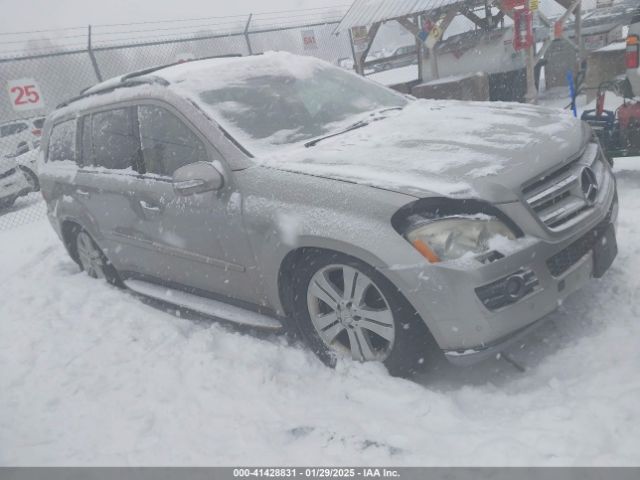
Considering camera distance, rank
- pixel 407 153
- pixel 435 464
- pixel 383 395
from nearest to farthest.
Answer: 1. pixel 435 464
2. pixel 383 395
3. pixel 407 153

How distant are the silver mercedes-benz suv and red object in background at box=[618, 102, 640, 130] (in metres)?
1.60

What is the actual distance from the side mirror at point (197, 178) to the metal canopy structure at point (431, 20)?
752 centimetres

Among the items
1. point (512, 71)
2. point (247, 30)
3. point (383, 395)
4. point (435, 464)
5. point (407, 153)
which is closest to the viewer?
point (435, 464)

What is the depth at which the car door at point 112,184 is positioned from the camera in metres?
3.91

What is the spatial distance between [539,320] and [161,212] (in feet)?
7.86

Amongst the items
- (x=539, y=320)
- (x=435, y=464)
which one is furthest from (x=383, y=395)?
(x=539, y=320)

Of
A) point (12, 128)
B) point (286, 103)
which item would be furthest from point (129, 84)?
point (12, 128)

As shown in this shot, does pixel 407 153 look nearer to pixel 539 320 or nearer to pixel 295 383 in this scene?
pixel 539 320

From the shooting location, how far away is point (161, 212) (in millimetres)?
3639

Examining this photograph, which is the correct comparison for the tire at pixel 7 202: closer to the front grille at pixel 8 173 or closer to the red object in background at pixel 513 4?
the front grille at pixel 8 173

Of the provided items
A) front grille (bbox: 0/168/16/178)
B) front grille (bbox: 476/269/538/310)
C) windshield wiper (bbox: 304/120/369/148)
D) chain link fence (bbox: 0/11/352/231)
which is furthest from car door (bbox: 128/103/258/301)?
front grille (bbox: 0/168/16/178)

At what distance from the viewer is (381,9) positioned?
11.6 metres

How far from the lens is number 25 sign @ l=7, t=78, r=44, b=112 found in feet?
33.6
